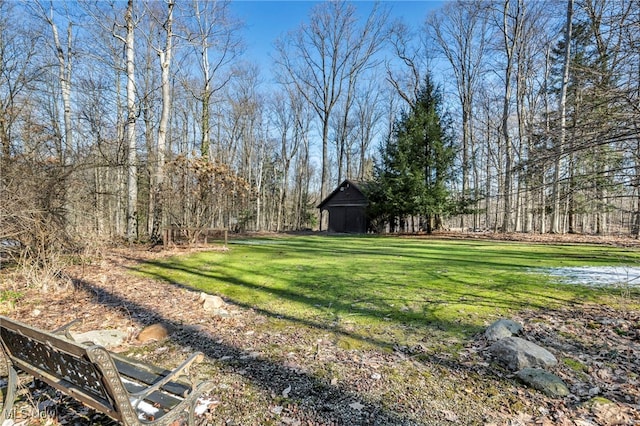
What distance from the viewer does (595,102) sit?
13.5ft

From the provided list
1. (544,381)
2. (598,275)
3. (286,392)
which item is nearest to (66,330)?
(286,392)

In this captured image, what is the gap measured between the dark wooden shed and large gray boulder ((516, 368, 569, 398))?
21.2 meters

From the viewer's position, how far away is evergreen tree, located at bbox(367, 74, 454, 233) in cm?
2094

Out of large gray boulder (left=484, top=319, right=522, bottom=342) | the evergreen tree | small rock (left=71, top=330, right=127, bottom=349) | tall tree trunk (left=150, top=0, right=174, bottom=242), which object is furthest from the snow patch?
the evergreen tree

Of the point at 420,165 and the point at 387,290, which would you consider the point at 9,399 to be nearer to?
the point at 387,290

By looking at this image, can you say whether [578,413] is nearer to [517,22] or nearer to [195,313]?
[195,313]

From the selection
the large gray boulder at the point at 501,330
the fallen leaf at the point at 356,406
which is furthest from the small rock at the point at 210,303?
the large gray boulder at the point at 501,330

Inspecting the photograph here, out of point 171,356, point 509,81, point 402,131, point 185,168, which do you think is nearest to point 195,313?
point 171,356

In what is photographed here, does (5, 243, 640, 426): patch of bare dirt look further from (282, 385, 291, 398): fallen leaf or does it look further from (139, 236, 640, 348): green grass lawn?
(139, 236, 640, 348): green grass lawn

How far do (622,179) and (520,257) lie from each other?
7103 millimetres

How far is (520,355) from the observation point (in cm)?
352

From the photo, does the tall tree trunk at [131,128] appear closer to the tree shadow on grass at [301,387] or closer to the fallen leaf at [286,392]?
the tree shadow on grass at [301,387]

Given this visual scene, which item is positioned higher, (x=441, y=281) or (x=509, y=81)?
(x=509, y=81)

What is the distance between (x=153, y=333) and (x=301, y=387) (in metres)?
2.54
